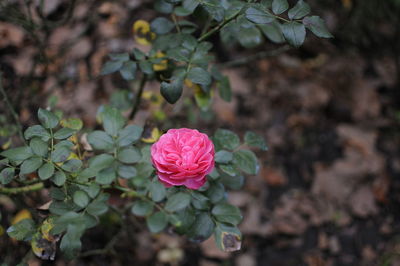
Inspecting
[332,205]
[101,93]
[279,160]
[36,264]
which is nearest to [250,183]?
[279,160]

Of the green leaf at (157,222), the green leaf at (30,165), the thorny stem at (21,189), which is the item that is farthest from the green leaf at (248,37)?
the thorny stem at (21,189)

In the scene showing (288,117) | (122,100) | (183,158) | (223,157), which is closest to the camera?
(183,158)

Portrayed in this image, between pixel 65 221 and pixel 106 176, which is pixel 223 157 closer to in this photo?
pixel 106 176

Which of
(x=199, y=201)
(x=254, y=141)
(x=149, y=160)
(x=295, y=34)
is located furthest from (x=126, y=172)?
(x=295, y=34)

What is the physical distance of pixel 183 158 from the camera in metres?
0.98

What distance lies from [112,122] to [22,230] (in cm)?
40

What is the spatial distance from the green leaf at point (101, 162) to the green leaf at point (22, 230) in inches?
10.9

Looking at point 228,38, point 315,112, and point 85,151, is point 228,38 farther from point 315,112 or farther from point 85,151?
point 315,112

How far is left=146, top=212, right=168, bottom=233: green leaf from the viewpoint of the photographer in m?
1.13

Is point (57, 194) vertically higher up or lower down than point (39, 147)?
lower down

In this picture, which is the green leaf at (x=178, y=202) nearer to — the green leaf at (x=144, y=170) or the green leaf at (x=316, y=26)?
the green leaf at (x=144, y=170)

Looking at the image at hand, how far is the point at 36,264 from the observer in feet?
5.84

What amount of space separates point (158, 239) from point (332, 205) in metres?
1.06

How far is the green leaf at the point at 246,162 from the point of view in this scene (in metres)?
1.24
